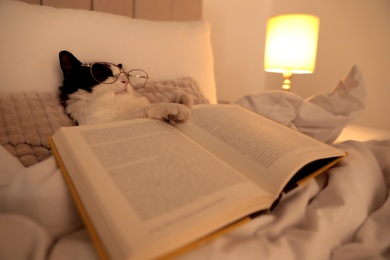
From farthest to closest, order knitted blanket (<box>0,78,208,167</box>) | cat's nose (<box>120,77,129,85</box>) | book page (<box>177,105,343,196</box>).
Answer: cat's nose (<box>120,77,129,85</box>) < knitted blanket (<box>0,78,208,167</box>) < book page (<box>177,105,343,196</box>)

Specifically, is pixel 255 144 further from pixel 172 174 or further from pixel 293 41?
pixel 293 41

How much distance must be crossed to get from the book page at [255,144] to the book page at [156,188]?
5 centimetres

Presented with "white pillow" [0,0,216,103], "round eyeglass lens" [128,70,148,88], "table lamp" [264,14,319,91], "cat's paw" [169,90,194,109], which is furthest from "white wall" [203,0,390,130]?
"cat's paw" [169,90,194,109]

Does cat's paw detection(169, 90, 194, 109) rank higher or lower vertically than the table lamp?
lower

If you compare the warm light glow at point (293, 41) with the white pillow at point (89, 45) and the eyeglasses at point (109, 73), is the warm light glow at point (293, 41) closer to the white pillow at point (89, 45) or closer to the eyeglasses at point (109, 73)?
the white pillow at point (89, 45)

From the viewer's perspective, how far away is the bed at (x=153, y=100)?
30 centimetres

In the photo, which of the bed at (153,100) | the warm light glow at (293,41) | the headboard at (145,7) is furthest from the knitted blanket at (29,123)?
the warm light glow at (293,41)

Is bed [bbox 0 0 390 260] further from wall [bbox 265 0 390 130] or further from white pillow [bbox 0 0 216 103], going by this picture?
wall [bbox 265 0 390 130]

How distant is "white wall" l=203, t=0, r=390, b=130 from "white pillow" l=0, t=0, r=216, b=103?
0.77 m

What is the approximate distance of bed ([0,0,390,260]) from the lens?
0.30 metres

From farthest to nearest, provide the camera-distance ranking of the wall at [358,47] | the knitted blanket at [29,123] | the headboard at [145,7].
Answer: the wall at [358,47]
the headboard at [145,7]
the knitted blanket at [29,123]

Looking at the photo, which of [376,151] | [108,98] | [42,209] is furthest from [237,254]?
[108,98]

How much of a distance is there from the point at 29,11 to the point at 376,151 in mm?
1088

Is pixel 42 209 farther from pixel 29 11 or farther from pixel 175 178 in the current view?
pixel 29 11
